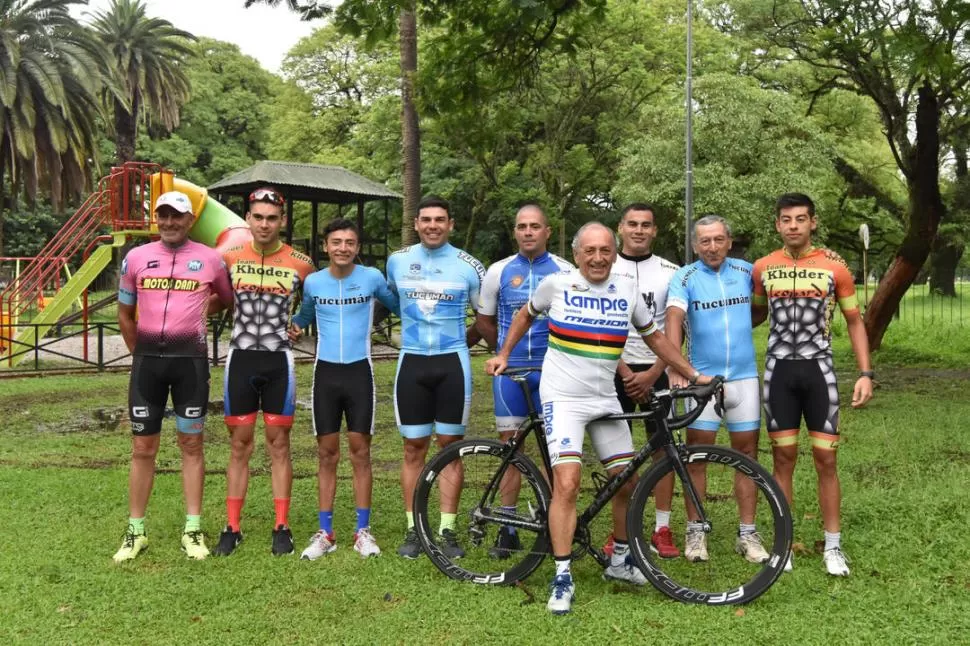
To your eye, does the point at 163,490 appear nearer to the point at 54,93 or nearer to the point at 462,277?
the point at 462,277

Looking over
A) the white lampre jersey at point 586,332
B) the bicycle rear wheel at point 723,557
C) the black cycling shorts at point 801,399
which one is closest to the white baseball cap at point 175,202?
the white lampre jersey at point 586,332

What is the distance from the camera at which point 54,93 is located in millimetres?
27062

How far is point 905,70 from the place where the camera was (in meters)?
8.93

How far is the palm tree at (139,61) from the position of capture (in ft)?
119

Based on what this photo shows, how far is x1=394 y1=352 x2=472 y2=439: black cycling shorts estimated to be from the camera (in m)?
5.59

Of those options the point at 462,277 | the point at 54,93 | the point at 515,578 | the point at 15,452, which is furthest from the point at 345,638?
the point at 54,93

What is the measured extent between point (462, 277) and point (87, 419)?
8.18 metres

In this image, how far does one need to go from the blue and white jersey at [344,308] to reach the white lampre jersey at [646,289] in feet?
5.18

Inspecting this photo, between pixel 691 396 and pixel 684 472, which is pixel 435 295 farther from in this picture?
pixel 684 472

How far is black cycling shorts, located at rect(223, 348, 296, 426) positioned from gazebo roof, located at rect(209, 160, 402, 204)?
1670 cm

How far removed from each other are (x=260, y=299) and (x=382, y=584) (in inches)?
78.3

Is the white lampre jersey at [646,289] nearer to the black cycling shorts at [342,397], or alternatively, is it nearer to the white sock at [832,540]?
the white sock at [832,540]

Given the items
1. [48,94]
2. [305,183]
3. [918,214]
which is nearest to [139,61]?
[48,94]

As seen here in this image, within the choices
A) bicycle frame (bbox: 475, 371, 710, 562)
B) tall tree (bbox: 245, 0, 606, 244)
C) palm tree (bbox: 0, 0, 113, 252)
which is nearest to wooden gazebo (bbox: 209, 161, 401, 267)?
palm tree (bbox: 0, 0, 113, 252)
